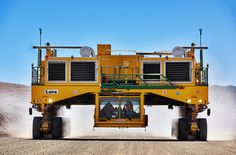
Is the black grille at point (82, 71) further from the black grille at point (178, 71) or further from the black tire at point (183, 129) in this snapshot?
the black tire at point (183, 129)

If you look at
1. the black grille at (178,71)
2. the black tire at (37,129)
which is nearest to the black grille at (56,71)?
the black tire at (37,129)

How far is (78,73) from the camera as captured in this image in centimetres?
3231

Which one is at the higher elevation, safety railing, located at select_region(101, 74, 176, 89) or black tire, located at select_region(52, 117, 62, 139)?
safety railing, located at select_region(101, 74, 176, 89)

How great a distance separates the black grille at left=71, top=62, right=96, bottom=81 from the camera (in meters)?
32.2

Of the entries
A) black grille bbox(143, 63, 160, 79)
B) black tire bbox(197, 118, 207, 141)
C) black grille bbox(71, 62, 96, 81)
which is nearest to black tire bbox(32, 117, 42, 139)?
black grille bbox(71, 62, 96, 81)

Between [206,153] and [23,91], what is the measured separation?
8373cm

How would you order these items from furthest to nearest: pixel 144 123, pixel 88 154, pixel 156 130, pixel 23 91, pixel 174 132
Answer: pixel 23 91
pixel 156 130
pixel 174 132
pixel 144 123
pixel 88 154

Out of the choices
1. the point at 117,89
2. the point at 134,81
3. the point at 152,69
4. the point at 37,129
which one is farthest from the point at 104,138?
the point at 152,69

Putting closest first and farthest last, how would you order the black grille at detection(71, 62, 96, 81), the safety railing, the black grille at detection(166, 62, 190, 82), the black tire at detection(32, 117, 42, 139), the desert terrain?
the desert terrain < the black tire at detection(32, 117, 42, 139) < the safety railing < the black grille at detection(71, 62, 96, 81) < the black grille at detection(166, 62, 190, 82)

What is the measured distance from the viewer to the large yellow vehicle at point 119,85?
31578mm

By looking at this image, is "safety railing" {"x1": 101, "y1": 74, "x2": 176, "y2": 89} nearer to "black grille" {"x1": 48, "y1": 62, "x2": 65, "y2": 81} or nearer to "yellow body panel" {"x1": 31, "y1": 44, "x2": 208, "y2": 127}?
"yellow body panel" {"x1": 31, "y1": 44, "x2": 208, "y2": 127}

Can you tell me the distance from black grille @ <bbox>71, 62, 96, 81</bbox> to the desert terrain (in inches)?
112

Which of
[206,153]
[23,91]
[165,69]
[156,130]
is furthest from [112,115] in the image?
[23,91]

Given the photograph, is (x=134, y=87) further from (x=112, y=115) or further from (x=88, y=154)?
(x=88, y=154)
